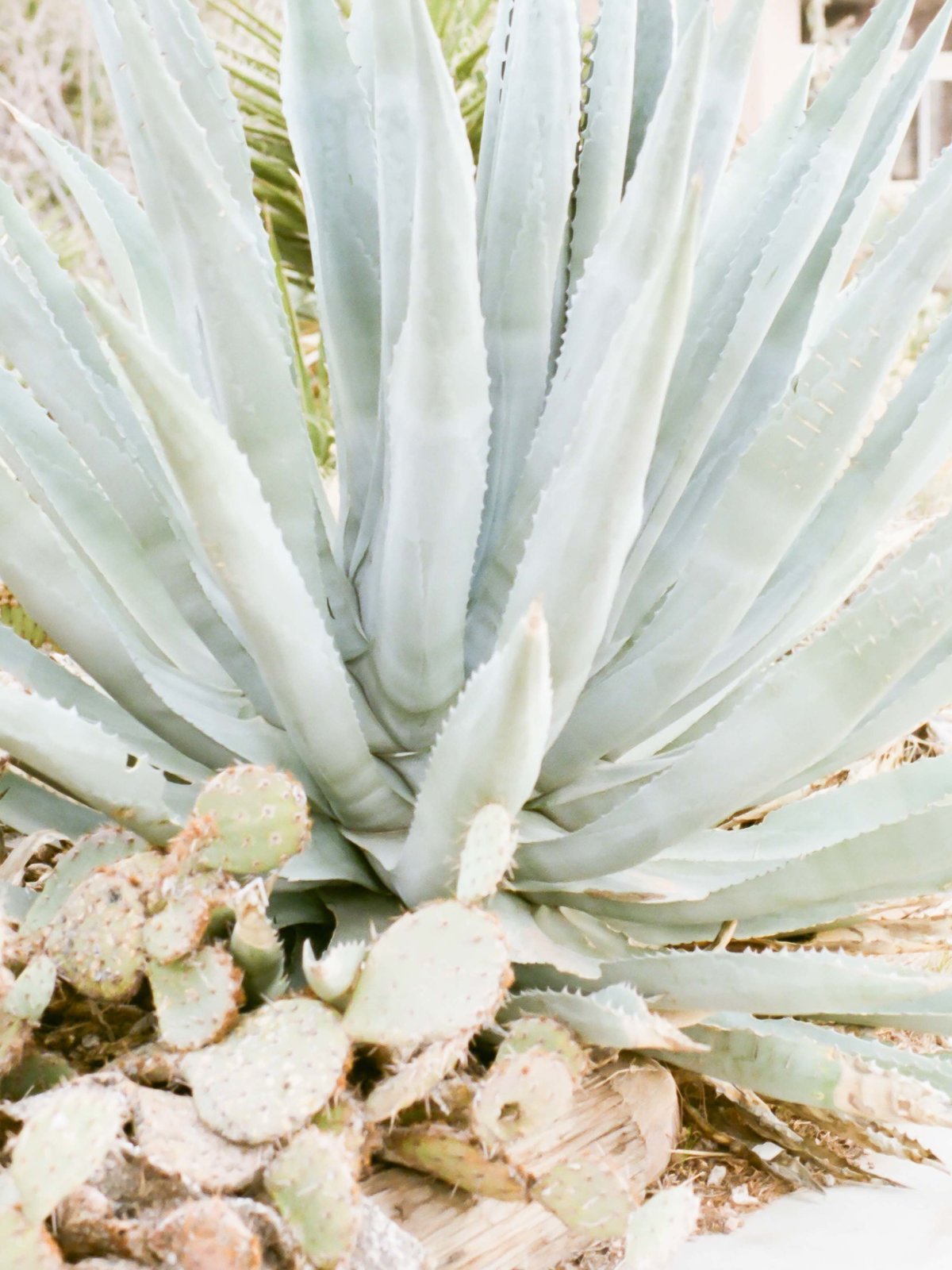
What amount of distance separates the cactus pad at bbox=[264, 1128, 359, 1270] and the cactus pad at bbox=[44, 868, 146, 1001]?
0.21 meters

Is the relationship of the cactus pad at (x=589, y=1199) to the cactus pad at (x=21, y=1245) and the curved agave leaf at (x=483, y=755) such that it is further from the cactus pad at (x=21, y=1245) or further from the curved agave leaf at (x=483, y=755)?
the cactus pad at (x=21, y=1245)

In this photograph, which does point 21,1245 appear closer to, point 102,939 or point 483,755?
point 102,939

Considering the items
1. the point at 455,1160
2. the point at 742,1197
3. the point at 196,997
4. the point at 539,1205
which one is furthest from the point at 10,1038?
the point at 742,1197

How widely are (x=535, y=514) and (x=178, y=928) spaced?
0.46m

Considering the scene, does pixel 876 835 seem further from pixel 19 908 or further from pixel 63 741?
pixel 19 908

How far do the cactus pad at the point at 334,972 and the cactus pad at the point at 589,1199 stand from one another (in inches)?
8.7

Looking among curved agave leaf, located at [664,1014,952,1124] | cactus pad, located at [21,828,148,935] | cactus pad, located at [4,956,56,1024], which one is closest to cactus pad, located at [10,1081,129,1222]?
cactus pad, located at [4,956,56,1024]

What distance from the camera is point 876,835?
44.3 inches

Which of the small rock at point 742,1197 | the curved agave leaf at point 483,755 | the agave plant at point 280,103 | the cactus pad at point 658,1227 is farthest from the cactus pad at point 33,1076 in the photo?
the agave plant at point 280,103

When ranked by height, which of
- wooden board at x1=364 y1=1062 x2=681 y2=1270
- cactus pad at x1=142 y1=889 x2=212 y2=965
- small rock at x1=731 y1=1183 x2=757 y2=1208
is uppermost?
cactus pad at x1=142 y1=889 x2=212 y2=965

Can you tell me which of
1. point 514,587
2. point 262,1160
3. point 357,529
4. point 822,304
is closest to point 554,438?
point 514,587

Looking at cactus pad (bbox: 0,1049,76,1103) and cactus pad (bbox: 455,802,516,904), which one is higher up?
cactus pad (bbox: 455,802,516,904)

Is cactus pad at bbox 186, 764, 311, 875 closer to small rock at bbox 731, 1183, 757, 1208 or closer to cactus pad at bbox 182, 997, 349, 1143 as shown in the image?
cactus pad at bbox 182, 997, 349, 1143

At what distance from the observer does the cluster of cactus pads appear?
0.91 m
